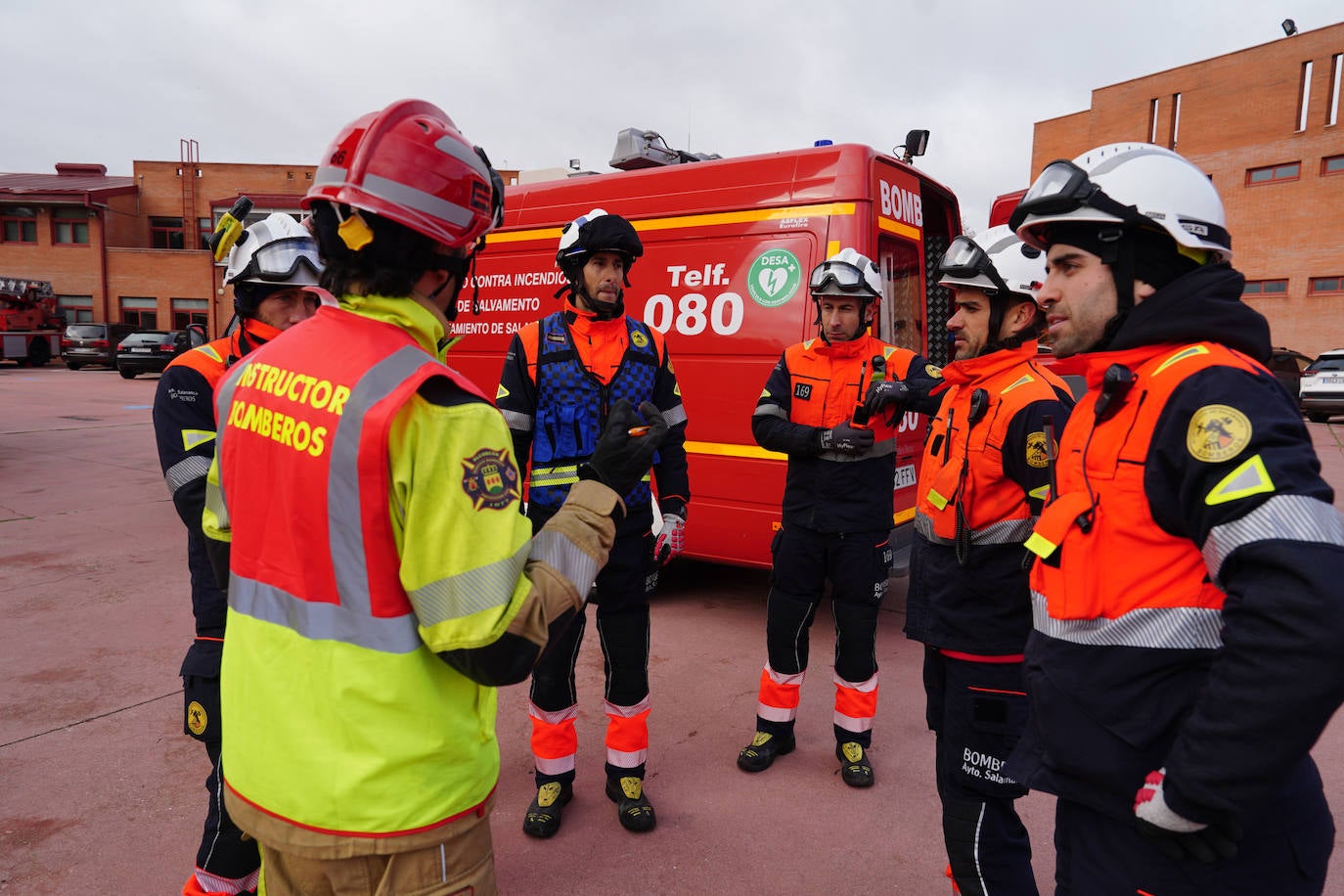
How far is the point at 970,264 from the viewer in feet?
9.41

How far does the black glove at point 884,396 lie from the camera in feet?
12.2

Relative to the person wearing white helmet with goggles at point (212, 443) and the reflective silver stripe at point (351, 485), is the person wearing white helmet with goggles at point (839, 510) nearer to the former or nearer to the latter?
the person wearing white helmet with goggles at point (212, 443)

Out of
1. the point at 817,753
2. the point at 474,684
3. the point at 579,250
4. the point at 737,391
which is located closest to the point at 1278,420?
the point at 474,684

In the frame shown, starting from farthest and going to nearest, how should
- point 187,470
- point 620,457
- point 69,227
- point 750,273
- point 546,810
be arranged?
point 69,227, point 750,273, point 546,810, point 187,470, point 620,457

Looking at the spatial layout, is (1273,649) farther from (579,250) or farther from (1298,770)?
(579,250)

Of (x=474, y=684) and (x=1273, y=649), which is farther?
(x=474, y=684)

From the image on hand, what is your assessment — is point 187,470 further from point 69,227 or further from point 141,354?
point 69,227

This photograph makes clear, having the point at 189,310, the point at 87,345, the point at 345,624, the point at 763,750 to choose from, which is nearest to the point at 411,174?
the point at 345,624

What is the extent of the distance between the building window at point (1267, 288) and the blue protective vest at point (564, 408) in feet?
115

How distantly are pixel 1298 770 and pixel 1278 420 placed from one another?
649 millimetres

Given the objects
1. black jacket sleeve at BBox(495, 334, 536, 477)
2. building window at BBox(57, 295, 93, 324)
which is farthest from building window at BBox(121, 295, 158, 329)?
black jacket sleeve at BBox(495, 334, 536, 477)

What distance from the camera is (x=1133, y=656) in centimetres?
149

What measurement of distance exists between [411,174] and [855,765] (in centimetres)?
324

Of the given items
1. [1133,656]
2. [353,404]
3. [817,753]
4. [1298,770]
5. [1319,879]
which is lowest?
[817,753]
